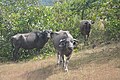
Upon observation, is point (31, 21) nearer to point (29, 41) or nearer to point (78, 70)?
point (29, 41)

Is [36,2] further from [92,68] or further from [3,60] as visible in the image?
[92,68]

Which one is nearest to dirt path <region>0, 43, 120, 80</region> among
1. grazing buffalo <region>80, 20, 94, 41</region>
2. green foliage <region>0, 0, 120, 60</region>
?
green foliage <region>0, 0, 120, 60</region>

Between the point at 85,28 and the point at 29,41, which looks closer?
the point at 29,41

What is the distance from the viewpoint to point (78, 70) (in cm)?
1288

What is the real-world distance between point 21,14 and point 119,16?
8.16m

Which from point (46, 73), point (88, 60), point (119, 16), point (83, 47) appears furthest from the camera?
point (83, 47)

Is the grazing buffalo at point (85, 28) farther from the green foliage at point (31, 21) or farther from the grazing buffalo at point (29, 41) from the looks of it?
the grazing buffalo at point (29, 41)

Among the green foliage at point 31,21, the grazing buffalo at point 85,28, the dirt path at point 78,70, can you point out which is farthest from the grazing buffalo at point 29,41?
the grazing buffalo at point 85,28

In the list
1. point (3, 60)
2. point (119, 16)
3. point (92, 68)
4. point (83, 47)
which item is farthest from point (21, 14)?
point (92, 68)

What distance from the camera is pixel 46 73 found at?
44.7 feet

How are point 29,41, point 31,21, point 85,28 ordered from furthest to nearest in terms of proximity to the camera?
point 85,28, point 31,21, point 29,41

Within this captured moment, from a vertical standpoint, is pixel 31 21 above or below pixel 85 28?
above

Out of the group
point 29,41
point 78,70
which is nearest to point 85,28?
point 29,41

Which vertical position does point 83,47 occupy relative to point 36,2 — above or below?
below
